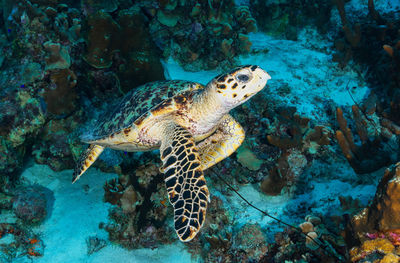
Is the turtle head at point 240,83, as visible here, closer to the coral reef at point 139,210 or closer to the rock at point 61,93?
the coral reef at point 139,210

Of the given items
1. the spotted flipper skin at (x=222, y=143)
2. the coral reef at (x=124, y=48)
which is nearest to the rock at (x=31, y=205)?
the coral reef at (x=124, y=48)

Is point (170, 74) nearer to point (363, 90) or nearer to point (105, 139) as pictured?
point (105, 139)

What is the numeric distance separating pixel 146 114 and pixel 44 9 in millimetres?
3258

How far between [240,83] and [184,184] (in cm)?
115

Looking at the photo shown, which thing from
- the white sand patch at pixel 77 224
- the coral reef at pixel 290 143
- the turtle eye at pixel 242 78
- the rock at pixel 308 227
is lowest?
the white sand patch at pixel 77 224

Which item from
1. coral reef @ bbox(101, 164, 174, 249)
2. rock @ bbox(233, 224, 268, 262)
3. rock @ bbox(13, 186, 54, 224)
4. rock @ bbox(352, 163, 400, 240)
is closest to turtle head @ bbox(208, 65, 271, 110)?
rock @ bbox(352, 163, 400, 240)

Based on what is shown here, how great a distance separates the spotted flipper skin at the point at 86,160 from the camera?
3809mm

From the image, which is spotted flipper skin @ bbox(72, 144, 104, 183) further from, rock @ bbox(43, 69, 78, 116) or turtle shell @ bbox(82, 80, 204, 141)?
rock @ bbox(43, 69, 78, 116)

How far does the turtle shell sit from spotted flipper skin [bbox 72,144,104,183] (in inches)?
13.6

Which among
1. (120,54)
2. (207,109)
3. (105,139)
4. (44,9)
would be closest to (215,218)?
(207,109)

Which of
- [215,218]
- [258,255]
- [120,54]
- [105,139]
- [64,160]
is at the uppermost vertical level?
[120,54]

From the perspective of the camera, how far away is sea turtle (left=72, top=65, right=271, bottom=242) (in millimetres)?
2266

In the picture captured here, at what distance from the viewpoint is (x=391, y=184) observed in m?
1.56

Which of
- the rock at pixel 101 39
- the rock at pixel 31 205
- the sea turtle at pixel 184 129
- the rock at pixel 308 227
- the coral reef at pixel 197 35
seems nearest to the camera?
the sea turtle at pixel 184 129
